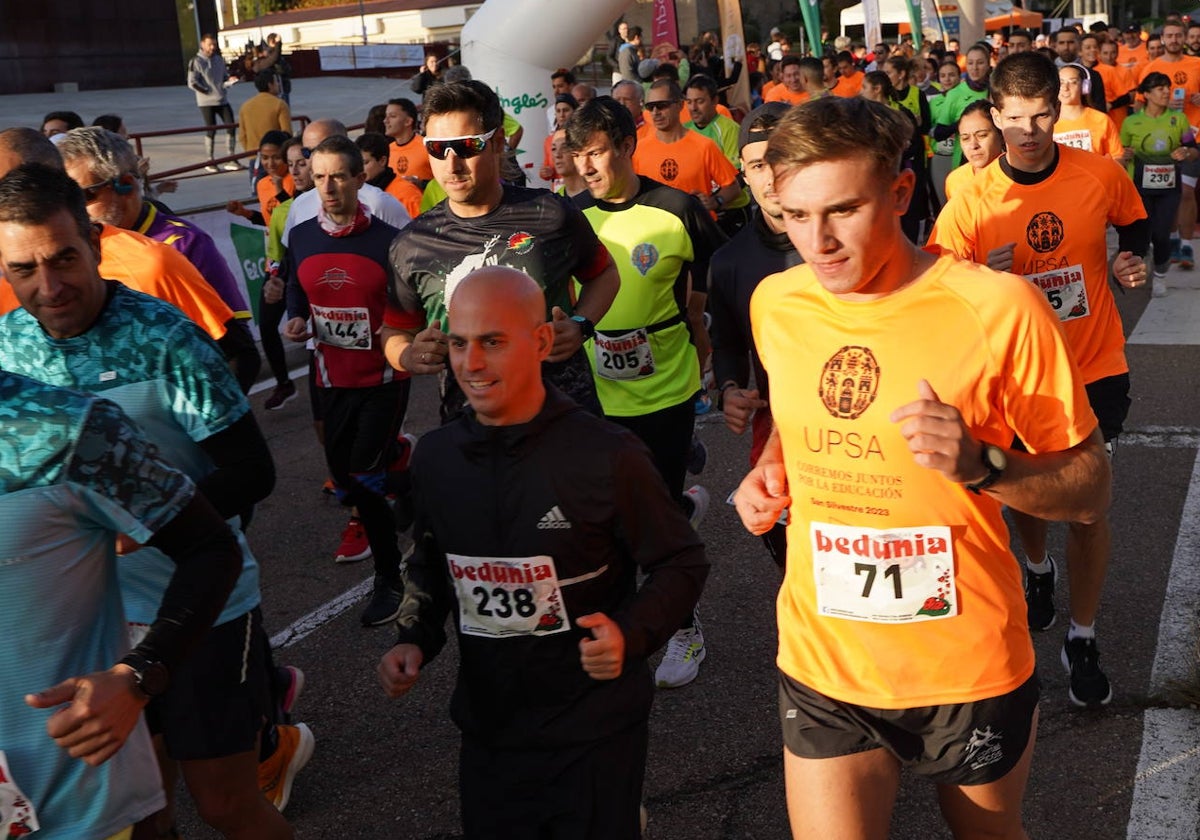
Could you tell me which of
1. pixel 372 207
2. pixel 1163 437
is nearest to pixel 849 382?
pixel 372 207

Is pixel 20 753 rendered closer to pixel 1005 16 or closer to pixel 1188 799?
pixel 1188 799

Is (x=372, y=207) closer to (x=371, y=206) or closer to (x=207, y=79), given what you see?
(x=371, y=206)

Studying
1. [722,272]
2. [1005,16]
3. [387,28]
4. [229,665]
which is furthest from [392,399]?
[387,28]

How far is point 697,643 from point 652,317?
1356 mm

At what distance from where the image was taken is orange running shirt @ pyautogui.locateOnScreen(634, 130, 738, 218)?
9742mm

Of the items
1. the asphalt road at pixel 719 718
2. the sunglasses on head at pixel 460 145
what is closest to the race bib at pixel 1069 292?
the asphalt road at pixel 719 718

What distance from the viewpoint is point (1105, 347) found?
495 cm

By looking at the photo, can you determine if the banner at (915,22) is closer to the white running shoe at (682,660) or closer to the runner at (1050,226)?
the runner at (1050,226)

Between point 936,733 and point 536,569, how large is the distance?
883mm

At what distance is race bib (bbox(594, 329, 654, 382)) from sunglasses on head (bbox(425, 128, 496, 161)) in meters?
1.30

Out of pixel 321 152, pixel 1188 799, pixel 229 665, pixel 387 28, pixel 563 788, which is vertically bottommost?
pixel 1188 799

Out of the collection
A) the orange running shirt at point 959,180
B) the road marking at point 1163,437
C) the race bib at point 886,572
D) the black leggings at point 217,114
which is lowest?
the road marking at point 1163,437

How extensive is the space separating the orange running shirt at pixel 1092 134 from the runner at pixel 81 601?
746cm

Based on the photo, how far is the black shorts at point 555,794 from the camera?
2.96m
